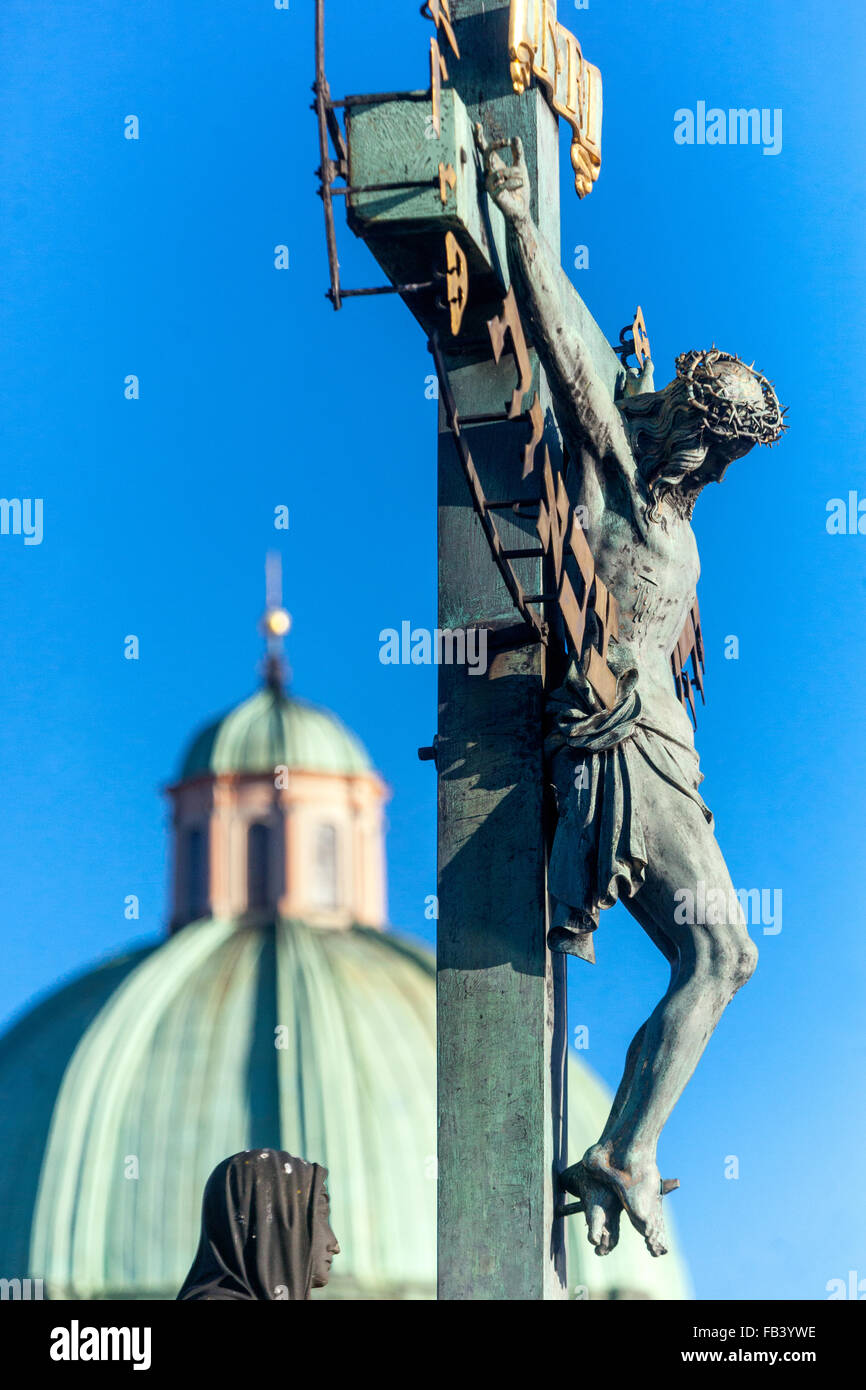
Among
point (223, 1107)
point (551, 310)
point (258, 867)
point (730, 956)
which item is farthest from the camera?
point (258, 867)

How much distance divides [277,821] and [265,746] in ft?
6.86

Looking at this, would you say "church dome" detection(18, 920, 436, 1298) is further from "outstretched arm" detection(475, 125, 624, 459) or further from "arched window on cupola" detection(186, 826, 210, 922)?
"outstretched arm" detection(475, 125, 624, 459)

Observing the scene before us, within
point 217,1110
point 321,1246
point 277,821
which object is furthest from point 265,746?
point 321,1246

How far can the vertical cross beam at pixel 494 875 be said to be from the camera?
11.0 m

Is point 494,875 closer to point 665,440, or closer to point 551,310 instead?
point 665,440

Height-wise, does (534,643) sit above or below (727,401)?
below

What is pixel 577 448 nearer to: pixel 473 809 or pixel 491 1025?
pixel 473 809

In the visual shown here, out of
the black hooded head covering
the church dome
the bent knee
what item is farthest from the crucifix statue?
the church dome

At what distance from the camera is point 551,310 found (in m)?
11.1

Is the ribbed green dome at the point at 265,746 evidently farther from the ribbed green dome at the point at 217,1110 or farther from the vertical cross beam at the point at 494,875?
the vertical cross beam at the point at 494,875

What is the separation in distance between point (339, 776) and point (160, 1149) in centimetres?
1516

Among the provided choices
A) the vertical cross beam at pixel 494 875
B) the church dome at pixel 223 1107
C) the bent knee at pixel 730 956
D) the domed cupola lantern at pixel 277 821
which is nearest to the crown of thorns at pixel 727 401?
the vertical cross beam at pixel 494 875

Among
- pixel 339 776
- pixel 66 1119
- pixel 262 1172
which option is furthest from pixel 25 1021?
pixel 262 1172

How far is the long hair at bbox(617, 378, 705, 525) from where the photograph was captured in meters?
11.6
